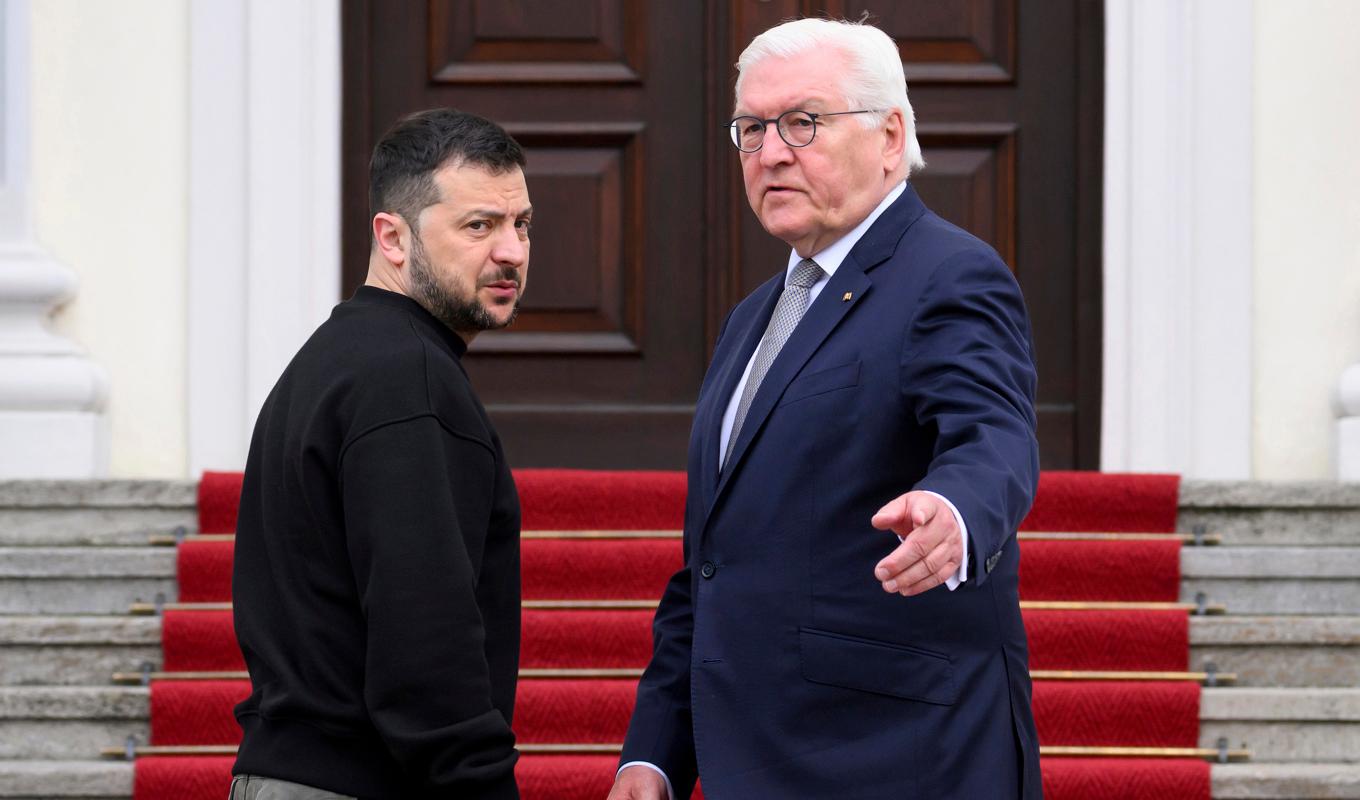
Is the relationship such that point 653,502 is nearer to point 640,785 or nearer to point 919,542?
point 640,785

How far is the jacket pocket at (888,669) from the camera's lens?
1978mm

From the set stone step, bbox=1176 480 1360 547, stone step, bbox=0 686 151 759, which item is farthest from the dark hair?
stone step, bbox=1176 480 1360 547

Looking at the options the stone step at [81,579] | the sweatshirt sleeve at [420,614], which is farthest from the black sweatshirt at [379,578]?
the stone step at [81,579]

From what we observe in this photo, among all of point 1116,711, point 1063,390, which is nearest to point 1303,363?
point 1063,390

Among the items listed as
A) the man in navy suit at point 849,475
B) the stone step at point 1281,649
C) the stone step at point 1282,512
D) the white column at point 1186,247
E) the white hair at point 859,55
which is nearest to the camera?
the man in navy suit at point 849,475

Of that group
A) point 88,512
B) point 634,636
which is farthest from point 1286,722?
point 88,512

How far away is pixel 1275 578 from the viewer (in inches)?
165

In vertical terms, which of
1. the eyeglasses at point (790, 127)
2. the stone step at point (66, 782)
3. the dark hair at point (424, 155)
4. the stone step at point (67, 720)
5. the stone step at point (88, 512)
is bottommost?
the stone step at point (66, 782)

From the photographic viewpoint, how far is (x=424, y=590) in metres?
1.85

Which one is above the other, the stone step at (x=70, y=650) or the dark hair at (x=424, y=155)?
the dark hair at (x=424, y=155)

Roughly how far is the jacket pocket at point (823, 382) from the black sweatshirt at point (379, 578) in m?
0.38

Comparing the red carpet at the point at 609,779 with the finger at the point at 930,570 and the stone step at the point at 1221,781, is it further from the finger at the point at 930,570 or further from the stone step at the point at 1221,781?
the finger at the point at 930,570

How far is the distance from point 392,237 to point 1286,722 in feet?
8.84

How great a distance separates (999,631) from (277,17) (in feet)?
12.1
